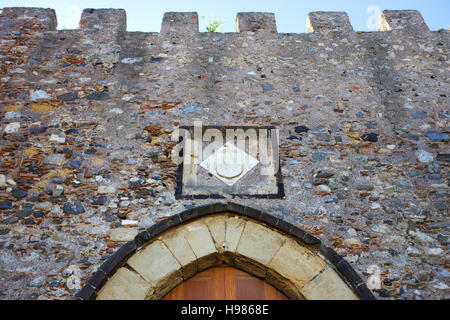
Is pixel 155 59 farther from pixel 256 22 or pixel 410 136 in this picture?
pixel 410 136

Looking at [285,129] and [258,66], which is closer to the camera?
[285,129]

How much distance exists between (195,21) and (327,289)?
3.36 meters

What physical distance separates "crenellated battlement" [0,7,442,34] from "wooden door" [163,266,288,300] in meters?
2.85

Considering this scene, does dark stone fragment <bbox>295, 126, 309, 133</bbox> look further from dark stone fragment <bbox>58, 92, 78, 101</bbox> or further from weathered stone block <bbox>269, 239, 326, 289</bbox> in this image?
dark stone fragment <bbox>58, 92, 78, 101</bbox>

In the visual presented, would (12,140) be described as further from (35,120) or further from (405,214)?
(405,214)

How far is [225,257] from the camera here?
3.15 meters

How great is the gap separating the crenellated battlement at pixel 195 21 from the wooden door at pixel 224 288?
285cm

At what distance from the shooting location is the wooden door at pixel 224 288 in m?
3.07

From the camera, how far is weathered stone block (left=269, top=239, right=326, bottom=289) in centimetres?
299

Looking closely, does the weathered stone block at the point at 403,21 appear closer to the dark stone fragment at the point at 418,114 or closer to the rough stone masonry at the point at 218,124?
the rough stone masonry at the point at 218,124

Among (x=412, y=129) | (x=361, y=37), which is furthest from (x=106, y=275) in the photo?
(x=361, y=37)

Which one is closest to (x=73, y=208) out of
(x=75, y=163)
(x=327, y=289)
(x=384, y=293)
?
(x=75, y=163)

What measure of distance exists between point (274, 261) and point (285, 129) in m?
1.33
